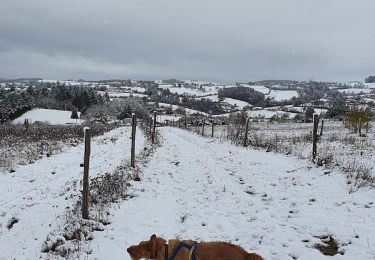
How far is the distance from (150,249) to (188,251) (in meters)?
0.57

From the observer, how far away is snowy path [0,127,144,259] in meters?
7.41

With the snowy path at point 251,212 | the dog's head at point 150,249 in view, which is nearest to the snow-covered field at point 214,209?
the snowy path at point 251,212

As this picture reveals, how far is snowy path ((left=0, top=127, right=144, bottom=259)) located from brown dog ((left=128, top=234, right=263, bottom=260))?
303cm

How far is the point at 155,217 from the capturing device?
9.02 meters

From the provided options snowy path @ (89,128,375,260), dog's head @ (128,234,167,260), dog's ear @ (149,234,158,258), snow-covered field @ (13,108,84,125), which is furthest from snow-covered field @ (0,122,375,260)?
snow-covered field @ (13,108,84,125)

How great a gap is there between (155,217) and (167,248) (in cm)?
430

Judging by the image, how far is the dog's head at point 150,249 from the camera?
4844 millimetres

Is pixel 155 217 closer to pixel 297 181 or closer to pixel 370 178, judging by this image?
pixel 297 181

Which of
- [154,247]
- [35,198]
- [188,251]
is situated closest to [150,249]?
[154,247]

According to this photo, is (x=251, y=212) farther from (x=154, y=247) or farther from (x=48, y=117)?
(x=48, y=117)

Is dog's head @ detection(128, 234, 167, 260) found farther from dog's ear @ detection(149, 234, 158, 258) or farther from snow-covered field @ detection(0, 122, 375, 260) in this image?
snow-covered field @ detection(0, 122, 375, 260)

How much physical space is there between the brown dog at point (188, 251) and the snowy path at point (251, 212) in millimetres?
1957

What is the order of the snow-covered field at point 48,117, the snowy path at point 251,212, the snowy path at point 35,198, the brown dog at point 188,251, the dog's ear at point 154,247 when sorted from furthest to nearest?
the snow-covered field at point 48,117 < the snowy path at point 35,198 < the snowy path at point 251,212 < the dog's ear at point 154,247 < the brown dog at point 188,251

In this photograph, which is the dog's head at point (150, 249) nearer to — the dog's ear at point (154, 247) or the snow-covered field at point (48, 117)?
the dog's ear at point (154, 247)
